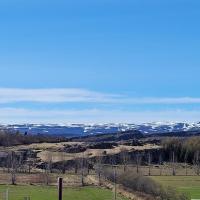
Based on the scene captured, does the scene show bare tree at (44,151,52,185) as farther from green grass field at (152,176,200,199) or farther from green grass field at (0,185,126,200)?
green grass field at (152,176,200,199)

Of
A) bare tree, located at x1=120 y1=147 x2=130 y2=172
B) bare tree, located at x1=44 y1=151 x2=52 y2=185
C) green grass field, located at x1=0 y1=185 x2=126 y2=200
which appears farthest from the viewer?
bare tree, located at x1=120 y1=147 x2=130 y2=172

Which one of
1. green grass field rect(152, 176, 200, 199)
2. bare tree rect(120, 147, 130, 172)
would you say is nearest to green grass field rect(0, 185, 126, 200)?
green grass field rect(152, 176, 200, 199)

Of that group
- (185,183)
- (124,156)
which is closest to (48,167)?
(185,183)

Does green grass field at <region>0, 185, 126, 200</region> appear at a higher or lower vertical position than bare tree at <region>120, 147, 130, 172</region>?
lower

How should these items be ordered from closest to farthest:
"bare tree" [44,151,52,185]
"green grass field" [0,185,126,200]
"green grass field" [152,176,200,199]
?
1. "green grass field" [0,185,126,200]
2. "green grass field" [152,176,200,199]
3. "bare tree" [44,151,52,185]

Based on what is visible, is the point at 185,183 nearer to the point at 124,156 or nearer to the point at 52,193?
the point at 52,193

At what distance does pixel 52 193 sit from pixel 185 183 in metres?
25.5

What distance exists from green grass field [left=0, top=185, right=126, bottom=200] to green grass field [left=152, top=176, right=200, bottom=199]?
31.9 ft

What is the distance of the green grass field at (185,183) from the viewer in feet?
243

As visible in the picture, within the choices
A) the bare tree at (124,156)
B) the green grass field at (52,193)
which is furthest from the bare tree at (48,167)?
the bare tree at (124,156)

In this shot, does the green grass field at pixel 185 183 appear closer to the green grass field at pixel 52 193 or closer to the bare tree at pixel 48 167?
the green grass field at pixel 52 193

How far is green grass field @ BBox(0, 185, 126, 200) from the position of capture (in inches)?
2457

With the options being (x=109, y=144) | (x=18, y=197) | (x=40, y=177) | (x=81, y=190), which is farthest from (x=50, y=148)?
(x=18, y=197)

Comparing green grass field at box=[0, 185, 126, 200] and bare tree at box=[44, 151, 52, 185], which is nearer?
green grass field at box=[0, 185, 126, 200]
